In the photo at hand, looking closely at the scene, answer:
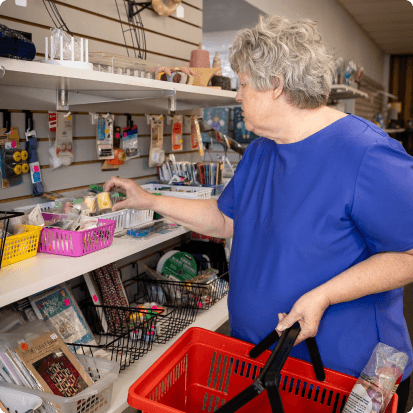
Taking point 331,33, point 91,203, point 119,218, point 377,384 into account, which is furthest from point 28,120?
point 331,33

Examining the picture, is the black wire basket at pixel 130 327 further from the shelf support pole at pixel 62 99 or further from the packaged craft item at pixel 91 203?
the shelf support pole at pixel 62 99

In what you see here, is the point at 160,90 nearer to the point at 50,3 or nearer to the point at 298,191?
the point at 50,3

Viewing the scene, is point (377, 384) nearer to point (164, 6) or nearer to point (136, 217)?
point (136, 217)

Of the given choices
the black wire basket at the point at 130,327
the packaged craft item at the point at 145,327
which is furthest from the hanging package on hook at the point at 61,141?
the packaged craft item at the point at 145,327

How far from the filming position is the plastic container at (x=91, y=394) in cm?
138

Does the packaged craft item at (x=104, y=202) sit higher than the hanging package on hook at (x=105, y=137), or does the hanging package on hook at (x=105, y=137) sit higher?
the hanging package on hook at (x=105, y=137)

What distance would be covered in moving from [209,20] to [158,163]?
8.10 ft

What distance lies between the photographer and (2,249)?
1438 mm

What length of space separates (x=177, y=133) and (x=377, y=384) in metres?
2.41

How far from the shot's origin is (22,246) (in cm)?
160

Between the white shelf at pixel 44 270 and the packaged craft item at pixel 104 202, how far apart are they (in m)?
0.18

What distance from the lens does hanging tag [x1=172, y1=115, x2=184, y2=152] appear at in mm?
3119

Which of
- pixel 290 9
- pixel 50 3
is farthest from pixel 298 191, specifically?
pixel 290 9

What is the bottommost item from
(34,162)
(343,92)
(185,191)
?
(185,191)
